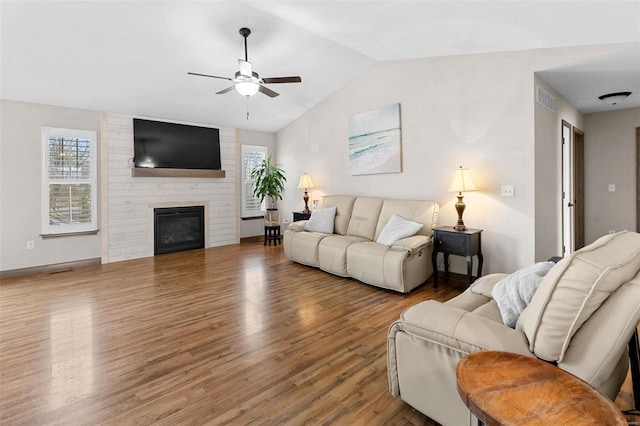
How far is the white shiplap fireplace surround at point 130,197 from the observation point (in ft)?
17.9

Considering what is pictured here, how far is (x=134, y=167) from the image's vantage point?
5676 millimetres

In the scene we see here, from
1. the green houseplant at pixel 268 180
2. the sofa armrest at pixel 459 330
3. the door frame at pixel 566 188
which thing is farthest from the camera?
the green houseplant at pixel 268 180

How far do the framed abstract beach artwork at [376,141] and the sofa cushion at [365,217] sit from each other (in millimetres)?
531

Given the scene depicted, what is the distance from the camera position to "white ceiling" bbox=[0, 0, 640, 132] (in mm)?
2886

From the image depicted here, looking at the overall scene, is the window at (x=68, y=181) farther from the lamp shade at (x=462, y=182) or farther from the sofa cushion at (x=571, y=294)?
the sofa cushion at (x=571, y=294)

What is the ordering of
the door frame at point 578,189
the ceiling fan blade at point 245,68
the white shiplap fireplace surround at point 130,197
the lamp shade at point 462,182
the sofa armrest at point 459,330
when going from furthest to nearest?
the white shiplap fireplace surround at point 130,197, the door frame at point 578,189, the lamp shade at point 462,182, the ceiling fan blade at point 245,68, the sofa armrest at point 459,330

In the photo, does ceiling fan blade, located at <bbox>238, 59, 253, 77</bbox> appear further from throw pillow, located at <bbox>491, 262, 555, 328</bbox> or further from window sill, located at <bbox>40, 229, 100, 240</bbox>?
window sill, located at <bbox>40, 229, 100, 240</bbox>

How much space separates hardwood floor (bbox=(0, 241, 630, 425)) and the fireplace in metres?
1.64

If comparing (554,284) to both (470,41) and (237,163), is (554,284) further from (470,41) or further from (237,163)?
(237,163)

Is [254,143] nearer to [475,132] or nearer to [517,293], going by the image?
[475,132]

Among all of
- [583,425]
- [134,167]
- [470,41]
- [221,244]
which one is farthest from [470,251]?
[134,167]

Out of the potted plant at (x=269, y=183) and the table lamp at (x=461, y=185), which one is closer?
the table lamp at (x=461, y=185)

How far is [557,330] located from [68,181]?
633 centimetres

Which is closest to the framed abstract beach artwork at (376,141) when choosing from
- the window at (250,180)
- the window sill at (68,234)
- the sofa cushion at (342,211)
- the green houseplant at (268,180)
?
A: the sofa cushion at (342,211)
